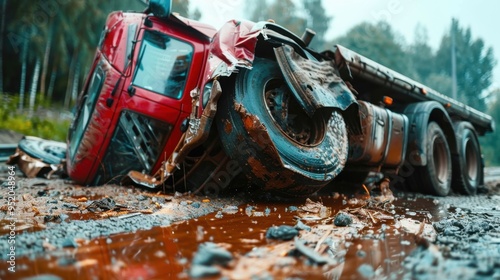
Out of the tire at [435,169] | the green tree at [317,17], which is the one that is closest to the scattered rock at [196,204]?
the tire at [435,169]

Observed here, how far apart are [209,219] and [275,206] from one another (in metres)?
0.61

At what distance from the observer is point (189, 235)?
1720 millimetres

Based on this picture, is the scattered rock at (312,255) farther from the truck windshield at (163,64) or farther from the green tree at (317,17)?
the green tree at (317,17)

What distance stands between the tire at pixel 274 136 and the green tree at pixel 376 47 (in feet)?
88.9

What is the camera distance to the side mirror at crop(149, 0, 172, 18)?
2922 mm

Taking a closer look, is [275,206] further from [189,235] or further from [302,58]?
[302,58]

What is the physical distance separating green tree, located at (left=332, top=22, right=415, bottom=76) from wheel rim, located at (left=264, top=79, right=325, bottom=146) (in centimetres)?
2707

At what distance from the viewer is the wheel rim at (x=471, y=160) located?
520cm

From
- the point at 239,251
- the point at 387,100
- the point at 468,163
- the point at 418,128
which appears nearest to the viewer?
the point at 239,251

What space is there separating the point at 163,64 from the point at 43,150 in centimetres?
300

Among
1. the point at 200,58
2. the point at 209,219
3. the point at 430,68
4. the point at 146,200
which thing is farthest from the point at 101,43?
the point at 430,68

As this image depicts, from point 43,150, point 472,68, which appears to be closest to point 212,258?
point 43,150

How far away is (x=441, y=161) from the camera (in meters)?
4.47

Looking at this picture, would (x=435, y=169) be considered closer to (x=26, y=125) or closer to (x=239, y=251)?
(x=239, y=251)
